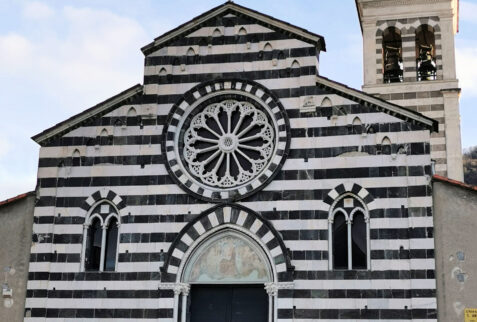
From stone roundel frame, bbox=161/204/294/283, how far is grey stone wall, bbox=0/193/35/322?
362 centimetres

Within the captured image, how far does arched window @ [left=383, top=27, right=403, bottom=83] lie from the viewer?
984 inches

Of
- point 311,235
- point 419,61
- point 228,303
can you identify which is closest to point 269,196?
point 311,235

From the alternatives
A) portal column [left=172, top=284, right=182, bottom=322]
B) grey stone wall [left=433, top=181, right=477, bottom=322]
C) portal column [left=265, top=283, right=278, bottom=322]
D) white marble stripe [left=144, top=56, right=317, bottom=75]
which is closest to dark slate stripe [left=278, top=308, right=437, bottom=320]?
portal column [left=265, top=283, right=278, bottom=322]

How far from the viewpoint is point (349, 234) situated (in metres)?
17.8

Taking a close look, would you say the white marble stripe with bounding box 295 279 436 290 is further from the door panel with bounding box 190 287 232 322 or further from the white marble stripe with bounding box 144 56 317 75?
the white marble stripe with bounding box 144 56 317 75

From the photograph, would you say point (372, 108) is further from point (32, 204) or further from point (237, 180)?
point (32, 204)

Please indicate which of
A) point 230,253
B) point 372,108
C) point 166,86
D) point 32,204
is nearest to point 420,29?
point 372,108

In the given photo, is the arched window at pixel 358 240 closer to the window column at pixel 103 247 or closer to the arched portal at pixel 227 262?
the arched portal at pixel 227 262

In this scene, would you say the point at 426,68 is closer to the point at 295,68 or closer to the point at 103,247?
the point at 295,68

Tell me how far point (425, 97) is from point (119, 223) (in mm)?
10631

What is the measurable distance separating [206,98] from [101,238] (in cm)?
434

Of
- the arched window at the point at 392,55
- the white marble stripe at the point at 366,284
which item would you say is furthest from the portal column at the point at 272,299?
the arched window at the point at 392,55

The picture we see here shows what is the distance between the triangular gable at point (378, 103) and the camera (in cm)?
1805

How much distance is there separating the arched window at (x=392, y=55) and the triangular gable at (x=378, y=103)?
22.0 ft
